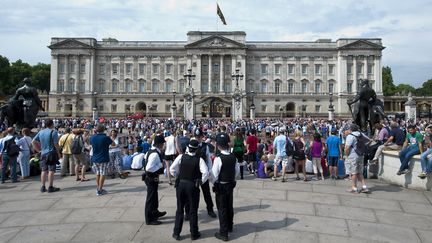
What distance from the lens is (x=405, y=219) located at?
7.72 meters

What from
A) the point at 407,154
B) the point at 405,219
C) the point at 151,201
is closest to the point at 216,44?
the point at 407,154

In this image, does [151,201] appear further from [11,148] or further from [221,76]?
[221,76]

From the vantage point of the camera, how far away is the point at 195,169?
250 inches

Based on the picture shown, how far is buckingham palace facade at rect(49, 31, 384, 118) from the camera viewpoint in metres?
73.4

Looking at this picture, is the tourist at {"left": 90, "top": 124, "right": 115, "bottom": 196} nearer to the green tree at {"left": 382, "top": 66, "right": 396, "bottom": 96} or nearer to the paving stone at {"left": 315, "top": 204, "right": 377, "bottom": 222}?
the paving stone at {"left": 315, "top": 204, "right": 377, "bottom": 222}

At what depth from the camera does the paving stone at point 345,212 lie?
7.77 meters

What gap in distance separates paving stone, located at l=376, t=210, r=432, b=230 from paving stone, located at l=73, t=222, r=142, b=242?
16.6ft

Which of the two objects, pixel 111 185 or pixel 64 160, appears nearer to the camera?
pixel 111 185

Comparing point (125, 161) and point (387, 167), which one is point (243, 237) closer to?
point (387, 167)

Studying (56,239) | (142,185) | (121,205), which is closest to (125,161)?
(142,185)

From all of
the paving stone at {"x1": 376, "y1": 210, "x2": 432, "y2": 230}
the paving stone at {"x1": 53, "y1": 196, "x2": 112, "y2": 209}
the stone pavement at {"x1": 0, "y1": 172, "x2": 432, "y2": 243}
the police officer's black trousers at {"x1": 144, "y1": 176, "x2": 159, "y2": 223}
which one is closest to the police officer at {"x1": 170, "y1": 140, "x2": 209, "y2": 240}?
the stone pavement at {"x1": 0, "y1": 172, "x2": 432, "y2": 243}

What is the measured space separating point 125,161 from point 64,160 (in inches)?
96.8

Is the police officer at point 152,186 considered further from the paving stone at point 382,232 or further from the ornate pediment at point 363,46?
the ornate pediment at point 363,46

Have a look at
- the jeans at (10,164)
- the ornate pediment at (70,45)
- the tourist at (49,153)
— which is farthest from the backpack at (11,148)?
the ornate pediment at (70,45)
